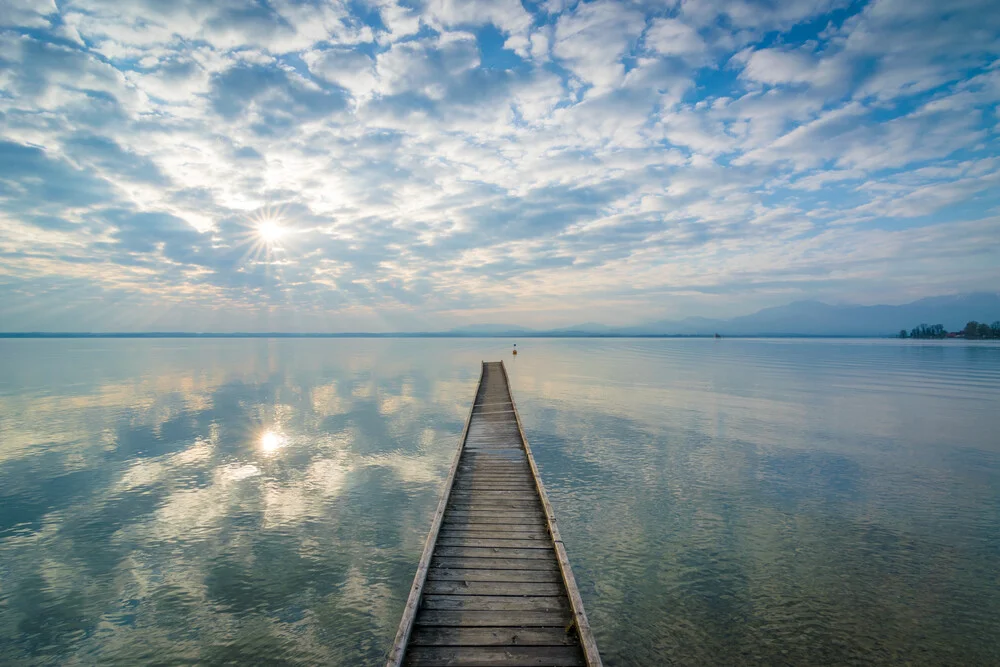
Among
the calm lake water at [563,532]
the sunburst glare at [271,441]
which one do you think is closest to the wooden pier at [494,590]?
the calm lake water at [563,532]

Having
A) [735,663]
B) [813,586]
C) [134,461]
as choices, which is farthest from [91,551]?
[813,586]

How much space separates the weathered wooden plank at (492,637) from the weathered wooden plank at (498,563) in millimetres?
1784

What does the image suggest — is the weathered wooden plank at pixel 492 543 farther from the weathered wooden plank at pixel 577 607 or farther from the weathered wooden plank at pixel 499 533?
the weathered wooden plank at pixel 577 607

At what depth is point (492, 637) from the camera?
7.22 m

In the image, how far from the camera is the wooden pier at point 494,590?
22.6 ft

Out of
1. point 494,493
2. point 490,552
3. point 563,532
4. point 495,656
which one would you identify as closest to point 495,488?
point 494,493

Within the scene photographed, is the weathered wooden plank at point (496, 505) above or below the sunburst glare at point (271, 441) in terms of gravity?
above

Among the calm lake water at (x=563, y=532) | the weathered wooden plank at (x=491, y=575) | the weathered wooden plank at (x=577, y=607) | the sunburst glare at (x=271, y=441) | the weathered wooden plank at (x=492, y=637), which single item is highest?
the weathered wooden plank at (x=577, y=607)

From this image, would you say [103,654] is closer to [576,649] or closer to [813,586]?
[576,649]

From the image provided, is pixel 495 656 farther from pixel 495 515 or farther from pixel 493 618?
pixel 495 515

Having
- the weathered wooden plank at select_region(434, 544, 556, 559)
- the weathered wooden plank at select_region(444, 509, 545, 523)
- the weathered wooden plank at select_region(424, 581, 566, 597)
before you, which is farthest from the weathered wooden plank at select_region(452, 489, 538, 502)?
the weathered wooden plank at select_region(424, 581, 566, 597)

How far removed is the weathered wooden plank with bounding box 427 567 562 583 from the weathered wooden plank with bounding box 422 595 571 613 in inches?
21.3

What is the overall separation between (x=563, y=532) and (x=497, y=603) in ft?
19.6

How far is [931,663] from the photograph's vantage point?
8.55m
